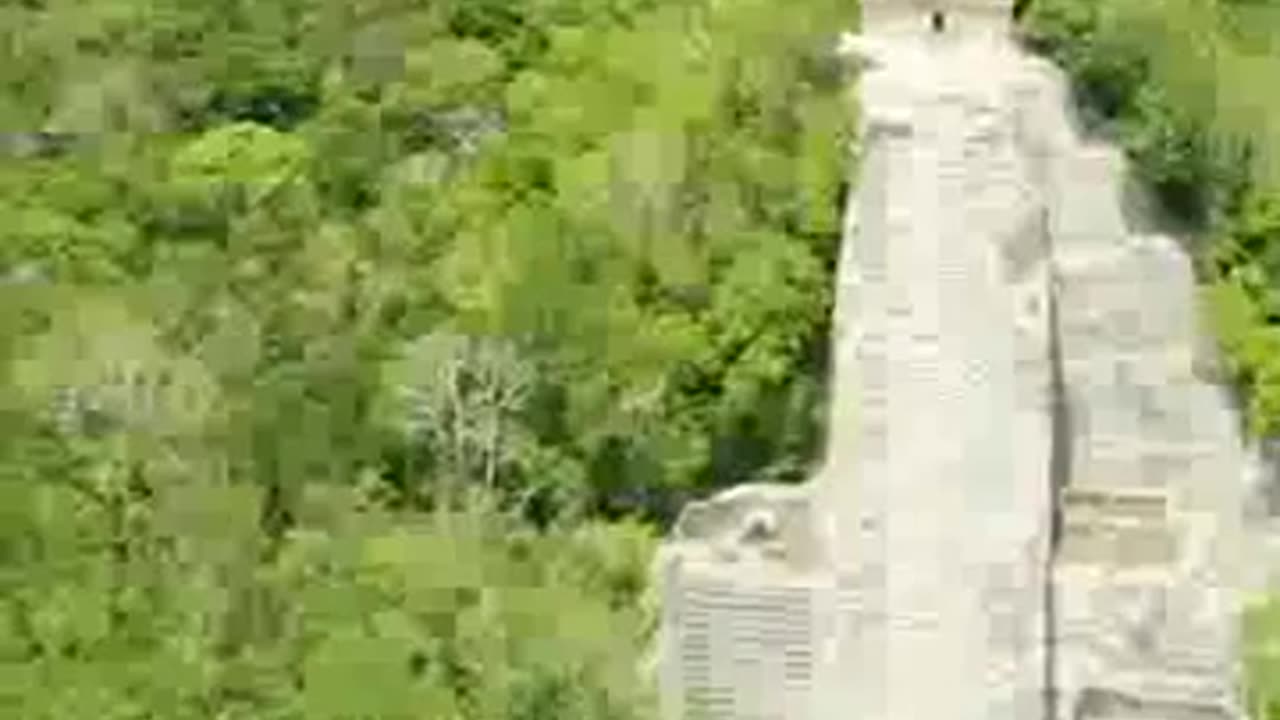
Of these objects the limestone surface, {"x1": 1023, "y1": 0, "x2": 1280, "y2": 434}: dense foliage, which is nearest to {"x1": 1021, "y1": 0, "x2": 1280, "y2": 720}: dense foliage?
{"x1": 1023, "y1": 0, "x2": 1280, "y2": 434}: dense foliage

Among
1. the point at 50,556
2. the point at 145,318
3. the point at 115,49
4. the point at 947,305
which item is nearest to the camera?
the point at 947,305

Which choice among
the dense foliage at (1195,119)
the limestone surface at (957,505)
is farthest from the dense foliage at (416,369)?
the dense foliage at (1195,119)

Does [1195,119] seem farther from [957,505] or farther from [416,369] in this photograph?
[416,369]

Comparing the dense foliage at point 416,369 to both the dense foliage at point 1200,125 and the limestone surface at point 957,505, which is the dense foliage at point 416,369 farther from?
the dense foliage at point 1200,125

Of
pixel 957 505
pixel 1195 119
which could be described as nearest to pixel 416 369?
pixel 957 505

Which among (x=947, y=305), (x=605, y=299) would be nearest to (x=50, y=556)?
(x=605, y=299)

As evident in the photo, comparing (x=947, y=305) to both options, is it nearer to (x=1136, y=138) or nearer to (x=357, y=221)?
(x=1136, y=138)
